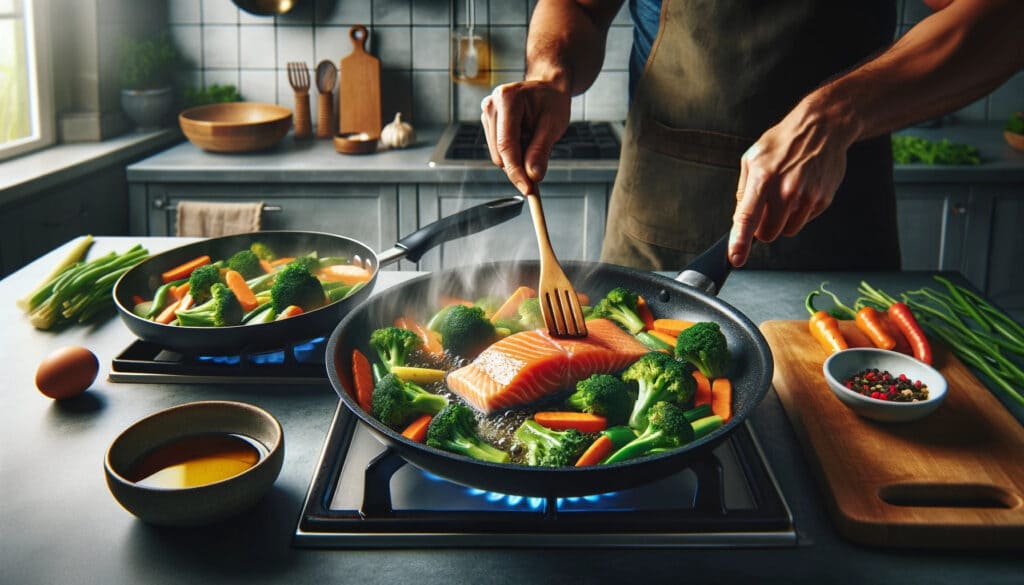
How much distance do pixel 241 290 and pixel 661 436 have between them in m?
0.78

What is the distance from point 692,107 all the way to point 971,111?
7.86ft

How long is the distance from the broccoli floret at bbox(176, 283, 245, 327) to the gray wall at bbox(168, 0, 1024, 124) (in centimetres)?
253

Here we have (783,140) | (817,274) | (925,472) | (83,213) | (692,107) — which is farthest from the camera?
(83,213)

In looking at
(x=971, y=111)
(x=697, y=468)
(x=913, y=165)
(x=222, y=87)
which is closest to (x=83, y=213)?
(x=222, y=87)

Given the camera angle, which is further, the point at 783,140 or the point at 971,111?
the point at 971,111

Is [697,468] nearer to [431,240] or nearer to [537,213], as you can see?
[537,213]

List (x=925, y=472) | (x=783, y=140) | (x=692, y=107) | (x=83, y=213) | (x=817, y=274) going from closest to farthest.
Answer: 1. (x=925, y=472)
2. (x=783, y=140)
3. (x=817, y=274)
4. (x=692, y=107)
5. (x=83, y=213)

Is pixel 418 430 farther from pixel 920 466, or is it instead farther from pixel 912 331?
pixel 912 331

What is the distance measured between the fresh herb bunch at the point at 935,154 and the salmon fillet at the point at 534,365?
2.20 meters

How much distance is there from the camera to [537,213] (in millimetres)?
1269

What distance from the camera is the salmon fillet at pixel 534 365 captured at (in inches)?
42.2

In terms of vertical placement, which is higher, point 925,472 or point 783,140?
point 783,140

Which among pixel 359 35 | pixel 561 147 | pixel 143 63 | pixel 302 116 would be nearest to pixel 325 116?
pixel 302 116

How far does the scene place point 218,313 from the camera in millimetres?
1267
